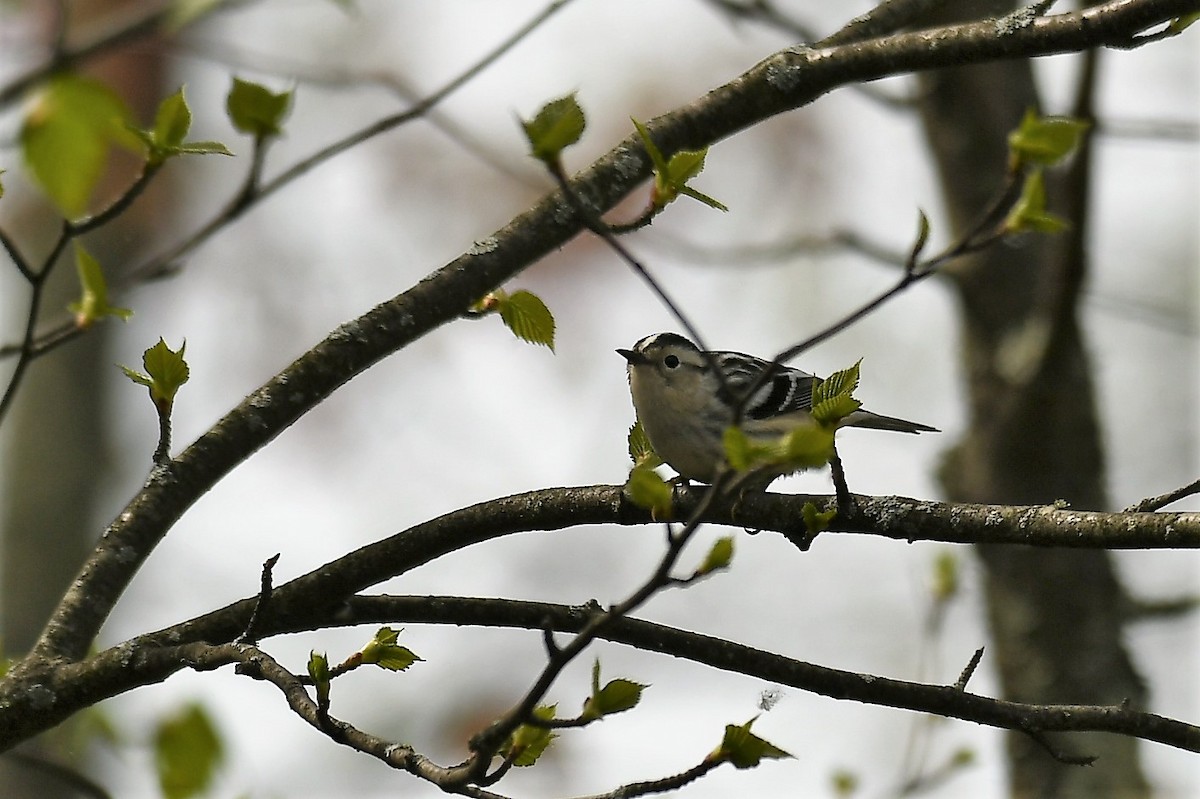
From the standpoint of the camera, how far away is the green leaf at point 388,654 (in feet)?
8.28

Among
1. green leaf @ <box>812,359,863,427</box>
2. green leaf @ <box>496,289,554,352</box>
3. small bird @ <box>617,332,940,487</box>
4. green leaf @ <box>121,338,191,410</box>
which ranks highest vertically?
small bird @ <box>617,332,940,487</box>

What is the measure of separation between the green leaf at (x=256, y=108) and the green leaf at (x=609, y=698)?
4.45 ft

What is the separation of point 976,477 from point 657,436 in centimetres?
270

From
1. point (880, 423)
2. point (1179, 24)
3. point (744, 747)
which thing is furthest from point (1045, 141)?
point (880, 423)

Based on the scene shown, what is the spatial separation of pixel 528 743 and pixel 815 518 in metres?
0.68

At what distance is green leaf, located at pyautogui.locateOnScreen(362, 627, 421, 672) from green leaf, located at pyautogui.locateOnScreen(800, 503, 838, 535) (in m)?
0.79

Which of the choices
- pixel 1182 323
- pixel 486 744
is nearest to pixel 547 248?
pixel 486 744

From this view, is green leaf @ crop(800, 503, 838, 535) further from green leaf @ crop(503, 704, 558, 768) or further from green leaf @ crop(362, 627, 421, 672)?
green leaf @ crop(362, 627, 421, 672)

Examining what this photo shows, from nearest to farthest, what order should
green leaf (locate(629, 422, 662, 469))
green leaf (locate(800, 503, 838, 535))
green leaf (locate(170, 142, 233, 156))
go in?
1. green leaf (locate(800, 503, 838, 535))
2. green leaf (locate(170, 142, 233, 156))
3. green leaf (locate(629, 422, 662, 469))

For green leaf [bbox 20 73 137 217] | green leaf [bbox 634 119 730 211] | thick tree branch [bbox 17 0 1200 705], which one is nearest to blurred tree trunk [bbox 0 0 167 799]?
thick tree branch [bbox 17 0 1200 705]

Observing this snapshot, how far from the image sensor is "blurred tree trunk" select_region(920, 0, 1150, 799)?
5887 mm

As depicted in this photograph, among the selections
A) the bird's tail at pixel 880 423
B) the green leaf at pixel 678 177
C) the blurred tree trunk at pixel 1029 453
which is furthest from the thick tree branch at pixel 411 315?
the blurred tree trunk at pixel 1029 453

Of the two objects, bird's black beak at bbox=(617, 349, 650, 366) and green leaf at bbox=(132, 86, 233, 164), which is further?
bird's black beak at bbox=(617, 349, 650, 366)

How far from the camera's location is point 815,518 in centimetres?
250
